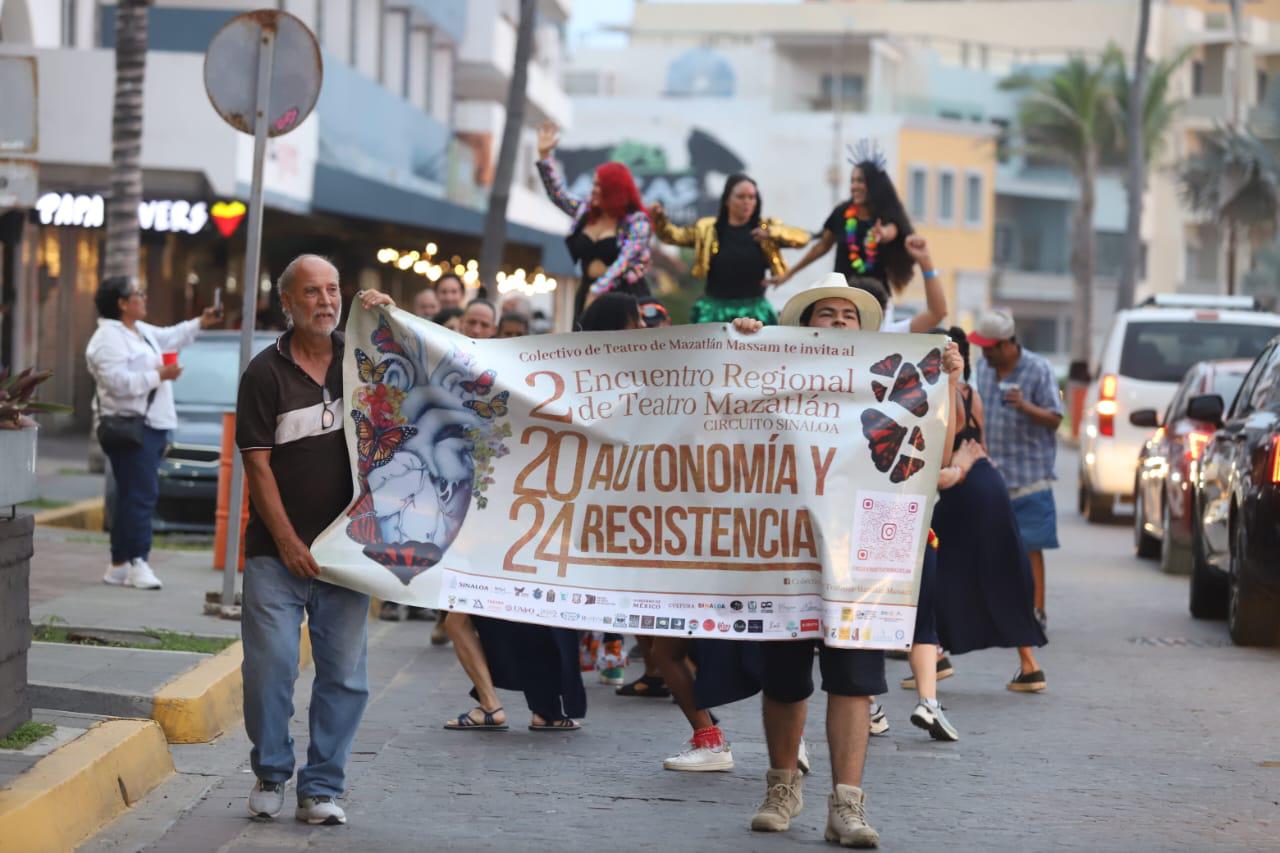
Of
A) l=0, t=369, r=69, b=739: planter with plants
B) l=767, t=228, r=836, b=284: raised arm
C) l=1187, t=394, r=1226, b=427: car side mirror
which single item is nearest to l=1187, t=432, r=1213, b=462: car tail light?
l=1187, t=394, r=1226, b=427: car side mirror

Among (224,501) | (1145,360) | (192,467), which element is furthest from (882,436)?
(1145,360)

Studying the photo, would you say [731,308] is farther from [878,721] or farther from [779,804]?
[779,804]

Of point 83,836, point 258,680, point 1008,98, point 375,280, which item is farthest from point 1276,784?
point 1008,98

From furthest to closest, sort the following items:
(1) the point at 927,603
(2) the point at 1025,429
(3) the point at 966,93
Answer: (3) the point at 966,93 < (2) the point at 1025,429 < (1) the point at 927,603

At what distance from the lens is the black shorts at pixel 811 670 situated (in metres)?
6.99

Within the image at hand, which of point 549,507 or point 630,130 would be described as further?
point 630,130

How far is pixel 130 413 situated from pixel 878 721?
551 cm

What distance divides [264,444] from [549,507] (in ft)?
3.27

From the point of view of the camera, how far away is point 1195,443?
1622 cm

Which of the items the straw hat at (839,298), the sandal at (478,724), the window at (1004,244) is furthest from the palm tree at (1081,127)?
the straw hat at (839,298)

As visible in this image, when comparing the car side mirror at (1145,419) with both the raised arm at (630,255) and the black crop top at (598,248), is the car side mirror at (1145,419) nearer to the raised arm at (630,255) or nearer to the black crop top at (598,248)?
the raised arm at (630,255)

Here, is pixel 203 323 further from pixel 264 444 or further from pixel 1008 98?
pixel 1008 98

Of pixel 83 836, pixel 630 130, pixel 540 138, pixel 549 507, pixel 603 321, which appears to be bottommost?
pixel 83 836

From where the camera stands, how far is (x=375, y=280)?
4122 cm
